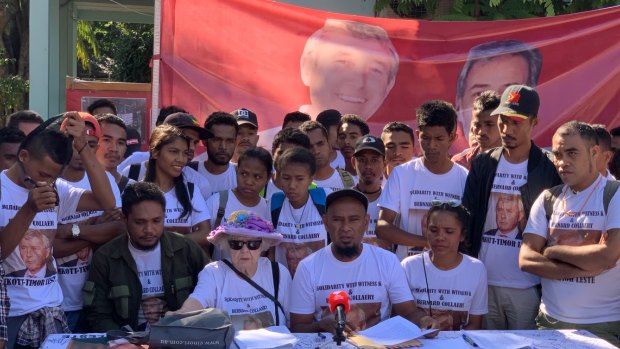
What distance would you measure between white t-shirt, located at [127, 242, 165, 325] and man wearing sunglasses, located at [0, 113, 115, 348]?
1.45ft

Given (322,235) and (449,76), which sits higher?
(449,76)

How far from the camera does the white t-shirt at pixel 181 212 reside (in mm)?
4938

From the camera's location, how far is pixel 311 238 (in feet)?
16.0

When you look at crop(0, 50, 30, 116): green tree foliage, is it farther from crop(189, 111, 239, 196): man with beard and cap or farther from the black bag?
the black bag

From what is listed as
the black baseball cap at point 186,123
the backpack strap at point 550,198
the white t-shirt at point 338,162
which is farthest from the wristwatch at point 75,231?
the backpack strap at point 550,198

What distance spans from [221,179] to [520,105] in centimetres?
221

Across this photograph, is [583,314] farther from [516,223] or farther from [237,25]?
[237,25]

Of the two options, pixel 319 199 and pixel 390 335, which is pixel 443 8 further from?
pixel 390 335

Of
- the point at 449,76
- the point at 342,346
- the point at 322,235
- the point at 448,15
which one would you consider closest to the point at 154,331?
the point at 342,346

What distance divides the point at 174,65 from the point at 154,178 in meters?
2.34

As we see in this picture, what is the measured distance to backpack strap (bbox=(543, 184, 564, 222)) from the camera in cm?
447

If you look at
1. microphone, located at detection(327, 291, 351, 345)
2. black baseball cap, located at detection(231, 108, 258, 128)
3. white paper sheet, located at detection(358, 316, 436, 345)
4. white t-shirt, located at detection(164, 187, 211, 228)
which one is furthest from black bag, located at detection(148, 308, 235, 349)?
black baseball cap, located at detection(231, 108, 258, 128)

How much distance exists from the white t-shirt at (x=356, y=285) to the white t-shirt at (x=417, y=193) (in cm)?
68

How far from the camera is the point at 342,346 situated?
3.74 metres
